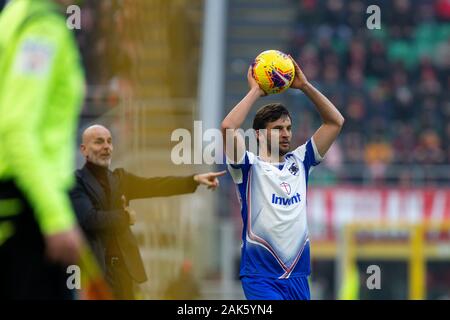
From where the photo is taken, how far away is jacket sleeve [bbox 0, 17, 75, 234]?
457 centimetres

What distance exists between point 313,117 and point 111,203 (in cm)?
1426

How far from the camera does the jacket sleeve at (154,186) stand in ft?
24.6

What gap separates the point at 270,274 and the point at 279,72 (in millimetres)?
1182

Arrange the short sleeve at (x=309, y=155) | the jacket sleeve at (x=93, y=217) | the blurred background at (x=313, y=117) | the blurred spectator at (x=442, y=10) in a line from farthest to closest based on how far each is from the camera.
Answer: the blurred spectator at (x=442, y=10), the blurred background at (x=313, y=117), the short sleeve at (x=309, y=155), the jacket sleeve at (x=93, y=217)

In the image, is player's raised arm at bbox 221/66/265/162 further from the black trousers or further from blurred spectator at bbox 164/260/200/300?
blurred spectator at bbox 164/260/200/300

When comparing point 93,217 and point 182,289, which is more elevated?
point 93,217

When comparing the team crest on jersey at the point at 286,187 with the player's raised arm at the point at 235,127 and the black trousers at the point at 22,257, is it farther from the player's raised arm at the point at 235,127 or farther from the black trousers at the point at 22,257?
the black trousers at the point at 22,257

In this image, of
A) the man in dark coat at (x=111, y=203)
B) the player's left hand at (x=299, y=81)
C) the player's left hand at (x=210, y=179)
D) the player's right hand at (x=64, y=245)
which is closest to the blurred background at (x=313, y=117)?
the man in dark coat at (x=111, y=203)

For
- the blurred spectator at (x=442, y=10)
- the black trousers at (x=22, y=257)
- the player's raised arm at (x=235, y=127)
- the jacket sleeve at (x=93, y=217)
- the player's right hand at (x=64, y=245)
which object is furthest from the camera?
the blurred spectator at (x=442, y=10)

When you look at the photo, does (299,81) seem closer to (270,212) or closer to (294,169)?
(294,169)

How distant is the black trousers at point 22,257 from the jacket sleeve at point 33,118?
10cm

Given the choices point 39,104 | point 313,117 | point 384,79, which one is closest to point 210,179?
point 39,104

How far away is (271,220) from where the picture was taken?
7.40 meters
